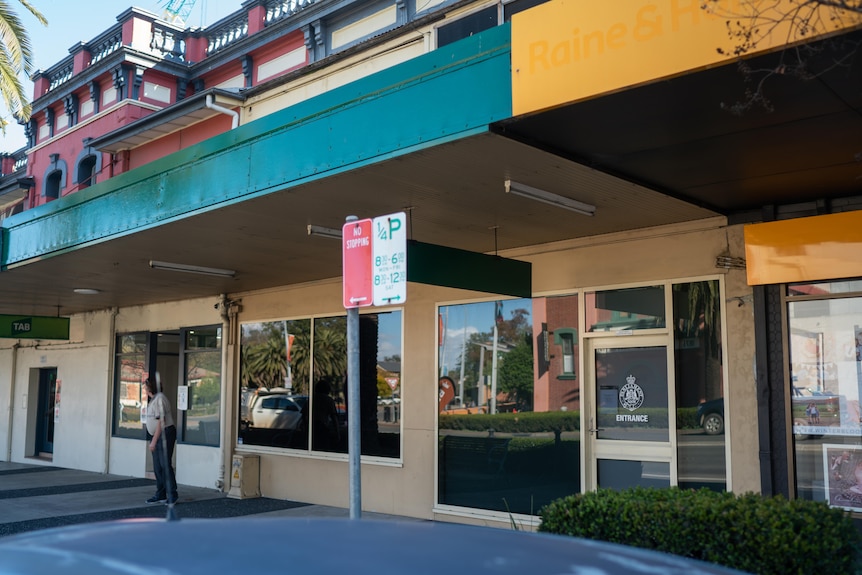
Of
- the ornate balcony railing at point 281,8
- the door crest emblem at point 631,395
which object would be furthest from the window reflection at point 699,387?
the ornate balcony railing at point 281,8

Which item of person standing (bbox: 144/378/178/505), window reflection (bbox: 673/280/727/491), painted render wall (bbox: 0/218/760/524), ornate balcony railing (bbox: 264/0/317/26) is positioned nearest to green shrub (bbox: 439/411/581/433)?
painted render wall (bbox: 0/218/760/524)

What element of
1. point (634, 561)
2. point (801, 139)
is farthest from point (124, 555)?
point (801, 139)

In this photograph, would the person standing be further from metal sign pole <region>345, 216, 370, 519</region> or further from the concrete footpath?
metal sign pole <region>345, 216, 370, 519</region>

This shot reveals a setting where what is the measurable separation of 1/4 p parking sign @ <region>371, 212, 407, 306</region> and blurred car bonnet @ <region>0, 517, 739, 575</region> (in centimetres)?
227

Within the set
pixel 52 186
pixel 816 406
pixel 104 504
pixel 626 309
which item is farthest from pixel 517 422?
pixel 52 186

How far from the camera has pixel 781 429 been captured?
780 cm

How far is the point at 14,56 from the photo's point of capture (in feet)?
48.3

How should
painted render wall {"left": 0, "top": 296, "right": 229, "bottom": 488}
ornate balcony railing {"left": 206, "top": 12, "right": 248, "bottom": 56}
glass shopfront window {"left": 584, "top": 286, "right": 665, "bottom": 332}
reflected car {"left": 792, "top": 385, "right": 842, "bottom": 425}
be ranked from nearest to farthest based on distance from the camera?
1. reflected car {"left": 792, "top": 385, "right": 842, "bottom": 425}
2. glass shopfront window {"left": 584, "top": 286, "right": 665, "bottom": 332}
3. painted render wall {"left": 0, "top": 296, "right": 229, "bottom": 488}
4. ornate balcony railing {"left": 206, "top": 12, "right": 248, "bottom": 56}

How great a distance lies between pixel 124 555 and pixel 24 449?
21.3 m

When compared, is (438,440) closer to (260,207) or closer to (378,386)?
(378,386)

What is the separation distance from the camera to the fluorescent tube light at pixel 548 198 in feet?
23.1

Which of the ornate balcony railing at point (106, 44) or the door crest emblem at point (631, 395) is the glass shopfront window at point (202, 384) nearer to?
the ornate balcony railing at point (106, 44)

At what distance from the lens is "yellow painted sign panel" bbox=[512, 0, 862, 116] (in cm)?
464

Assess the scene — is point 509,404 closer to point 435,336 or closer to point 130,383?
point 435,336
